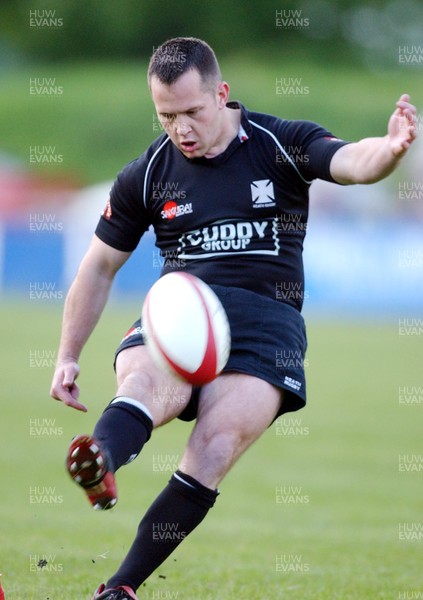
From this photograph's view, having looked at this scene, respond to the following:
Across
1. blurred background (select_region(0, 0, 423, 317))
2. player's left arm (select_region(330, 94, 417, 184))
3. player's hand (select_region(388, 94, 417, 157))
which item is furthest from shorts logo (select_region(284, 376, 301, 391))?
blurred background (select_region(0, 0, 423, 317))

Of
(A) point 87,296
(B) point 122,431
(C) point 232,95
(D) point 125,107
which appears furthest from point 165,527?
(D) point 125,107

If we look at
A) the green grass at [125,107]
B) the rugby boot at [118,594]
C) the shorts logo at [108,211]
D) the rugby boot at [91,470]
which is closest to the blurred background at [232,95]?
the green grass at [125,107]

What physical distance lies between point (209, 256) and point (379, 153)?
3.41 feet

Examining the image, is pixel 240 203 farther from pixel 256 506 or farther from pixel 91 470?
pixel 256 506

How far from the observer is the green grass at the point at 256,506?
567 cm

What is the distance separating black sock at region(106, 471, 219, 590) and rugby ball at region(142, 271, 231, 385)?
48 cm

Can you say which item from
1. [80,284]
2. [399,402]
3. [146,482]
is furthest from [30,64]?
[80,284]

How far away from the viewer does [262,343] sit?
486 cm

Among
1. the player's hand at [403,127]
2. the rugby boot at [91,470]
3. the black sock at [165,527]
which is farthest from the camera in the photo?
the black sock at [165,527]

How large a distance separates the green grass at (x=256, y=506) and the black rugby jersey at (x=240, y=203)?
1.55 m

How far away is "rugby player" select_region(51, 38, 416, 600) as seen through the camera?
180 inches

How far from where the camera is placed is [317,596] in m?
5.30

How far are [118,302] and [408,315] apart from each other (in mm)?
6458

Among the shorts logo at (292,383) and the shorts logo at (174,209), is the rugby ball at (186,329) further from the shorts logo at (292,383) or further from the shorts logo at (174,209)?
the shorts logo at (174,209)
